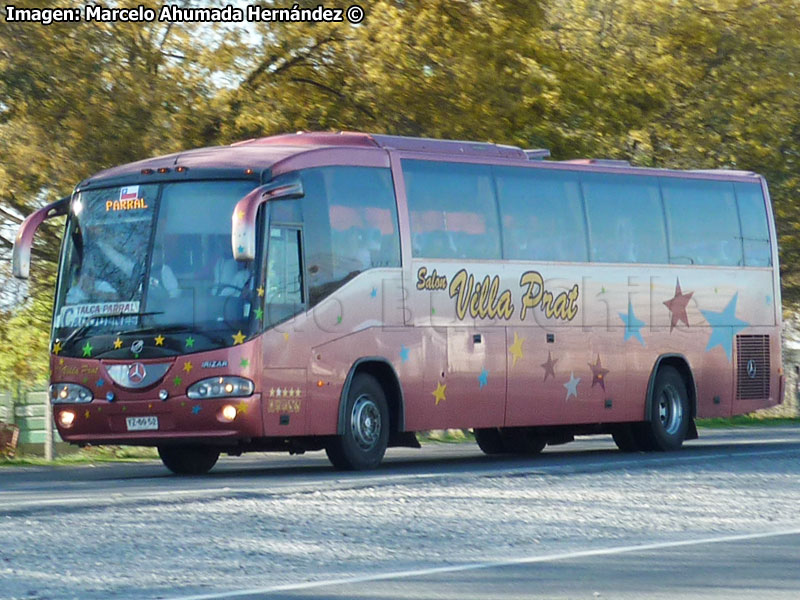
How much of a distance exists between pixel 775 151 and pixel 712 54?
243 centimetres

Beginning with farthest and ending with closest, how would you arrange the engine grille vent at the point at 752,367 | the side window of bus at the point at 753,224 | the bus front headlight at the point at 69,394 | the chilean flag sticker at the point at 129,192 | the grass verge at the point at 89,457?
1. the side window of bus at the point at 753,224
2. the engine grille vent at the point at 752,367
3. the grass verge at the point at 89,457
4. the chilean flag sticker at the point at 129,192
5. the bus front headlight at the point at 69,394

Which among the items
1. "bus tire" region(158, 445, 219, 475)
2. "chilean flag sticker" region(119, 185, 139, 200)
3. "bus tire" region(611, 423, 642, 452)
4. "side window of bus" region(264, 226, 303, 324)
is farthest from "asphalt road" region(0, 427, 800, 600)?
"bus tire" region(611, 423, 642, 452)

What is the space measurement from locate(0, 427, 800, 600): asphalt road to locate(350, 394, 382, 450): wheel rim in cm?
59

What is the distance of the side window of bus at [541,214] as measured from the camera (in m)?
20.8

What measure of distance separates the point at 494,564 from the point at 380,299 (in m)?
8.58

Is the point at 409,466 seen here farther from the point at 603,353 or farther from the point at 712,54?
the point at 712,54

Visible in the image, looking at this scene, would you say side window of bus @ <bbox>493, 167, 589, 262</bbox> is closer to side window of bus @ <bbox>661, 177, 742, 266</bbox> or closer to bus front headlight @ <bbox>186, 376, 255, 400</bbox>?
side window of bus @ <bbox>661, 177, 742, 266</bbox>

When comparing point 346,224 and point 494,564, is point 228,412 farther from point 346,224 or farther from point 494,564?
point 494,564

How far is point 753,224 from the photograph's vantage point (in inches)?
958

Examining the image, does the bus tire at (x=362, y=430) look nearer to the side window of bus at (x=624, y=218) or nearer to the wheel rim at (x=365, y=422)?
the wheel rim at (x=365, y=422)

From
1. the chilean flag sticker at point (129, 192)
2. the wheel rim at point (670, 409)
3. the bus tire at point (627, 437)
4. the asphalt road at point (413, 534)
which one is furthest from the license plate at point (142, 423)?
the wheel rim at point (670, 409)

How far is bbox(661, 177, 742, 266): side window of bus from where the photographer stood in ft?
75.7

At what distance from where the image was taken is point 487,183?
20562 millimetres

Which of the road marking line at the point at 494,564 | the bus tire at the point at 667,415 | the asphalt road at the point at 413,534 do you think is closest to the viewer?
the road marking line at the point at 494,564
